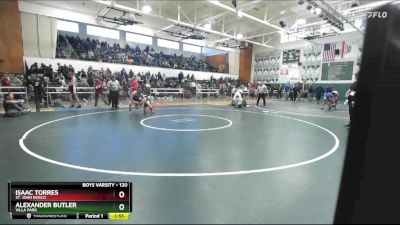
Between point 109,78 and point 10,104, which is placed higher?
point 109,78

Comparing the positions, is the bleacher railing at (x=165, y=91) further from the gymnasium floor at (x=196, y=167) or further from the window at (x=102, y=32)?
the gymnasium floor at (x=196, y=167)

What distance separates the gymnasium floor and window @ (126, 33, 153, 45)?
15779 millimetres

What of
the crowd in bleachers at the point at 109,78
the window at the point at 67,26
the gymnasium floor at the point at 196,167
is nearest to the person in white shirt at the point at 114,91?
the crowd in bleachers at the point at 109,78

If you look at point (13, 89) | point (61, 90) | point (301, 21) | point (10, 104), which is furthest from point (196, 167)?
point (301, 21)

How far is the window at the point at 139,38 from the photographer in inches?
808

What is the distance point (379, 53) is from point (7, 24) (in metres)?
17.8

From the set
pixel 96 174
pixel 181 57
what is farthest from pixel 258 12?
pixel 96 174

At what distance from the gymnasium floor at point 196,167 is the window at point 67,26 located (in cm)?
1304

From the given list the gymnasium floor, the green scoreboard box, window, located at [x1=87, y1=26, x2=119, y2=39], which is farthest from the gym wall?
the green scoreboard box

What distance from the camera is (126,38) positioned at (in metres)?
20.4

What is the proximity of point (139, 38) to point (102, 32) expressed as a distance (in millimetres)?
3103

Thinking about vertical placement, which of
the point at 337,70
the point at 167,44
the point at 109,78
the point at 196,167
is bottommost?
the point at 196,167

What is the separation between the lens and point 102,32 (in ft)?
62.7

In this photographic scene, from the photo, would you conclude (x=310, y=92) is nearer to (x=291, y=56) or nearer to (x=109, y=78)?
(x=291, y=56)
